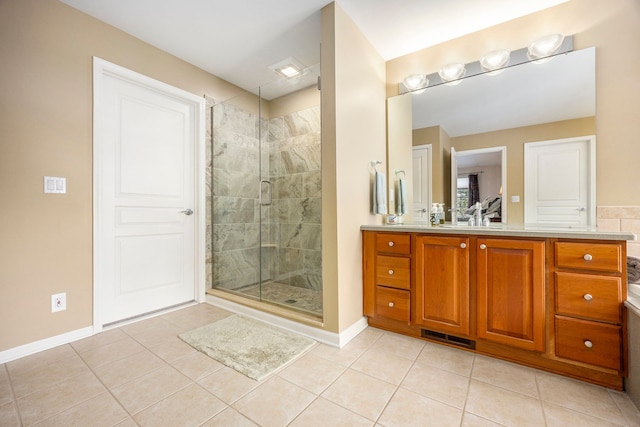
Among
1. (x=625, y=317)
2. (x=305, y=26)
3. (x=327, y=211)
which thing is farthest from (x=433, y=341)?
(x=305, y=26)

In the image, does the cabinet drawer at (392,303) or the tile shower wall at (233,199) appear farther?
the tile shower wall at (233,199)

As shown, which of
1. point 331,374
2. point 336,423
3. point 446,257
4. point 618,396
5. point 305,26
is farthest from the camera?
point 305,26

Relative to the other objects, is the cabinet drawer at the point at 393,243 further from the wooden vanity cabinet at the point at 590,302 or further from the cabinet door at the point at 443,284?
the wooden vanity cabinet at the point at 590,302

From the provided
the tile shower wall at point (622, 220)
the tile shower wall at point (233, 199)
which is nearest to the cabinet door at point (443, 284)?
the tile shower wall at point (622, 220)

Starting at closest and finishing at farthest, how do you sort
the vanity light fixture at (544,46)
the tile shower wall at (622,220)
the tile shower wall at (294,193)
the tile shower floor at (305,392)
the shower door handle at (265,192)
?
the tile shower floor at (305,392)
the tile shower wall at (622,220)
the vanity light fixture at (544,46)
the tile shower wall at (294,193)
the shower door handle at (265,192)

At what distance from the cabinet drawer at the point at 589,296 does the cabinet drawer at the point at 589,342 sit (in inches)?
1.8

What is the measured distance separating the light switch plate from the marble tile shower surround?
1.18 meters

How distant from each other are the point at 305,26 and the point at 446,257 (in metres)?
2.10

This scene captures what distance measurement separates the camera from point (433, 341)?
1.93 metres

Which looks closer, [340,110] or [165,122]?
[340,110]

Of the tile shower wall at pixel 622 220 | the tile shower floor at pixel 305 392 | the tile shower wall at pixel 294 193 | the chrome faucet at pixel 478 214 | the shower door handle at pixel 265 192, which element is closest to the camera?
the tile shower floor at pixel 305 392

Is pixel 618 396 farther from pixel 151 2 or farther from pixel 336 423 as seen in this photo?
pixel 151 2

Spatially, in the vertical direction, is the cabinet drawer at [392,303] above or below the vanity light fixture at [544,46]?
below

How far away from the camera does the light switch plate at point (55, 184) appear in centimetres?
183
